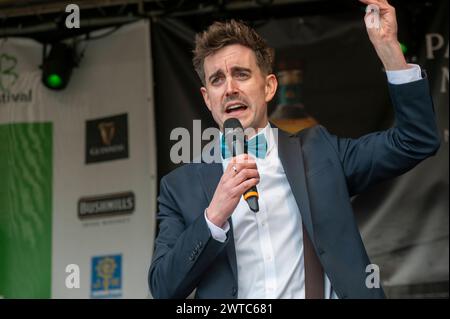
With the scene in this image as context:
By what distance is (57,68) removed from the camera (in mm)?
5199

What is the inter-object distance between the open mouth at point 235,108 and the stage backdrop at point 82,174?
103 inches

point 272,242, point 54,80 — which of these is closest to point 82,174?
point 54,80

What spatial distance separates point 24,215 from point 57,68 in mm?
1021

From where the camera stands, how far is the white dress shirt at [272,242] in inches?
86.7

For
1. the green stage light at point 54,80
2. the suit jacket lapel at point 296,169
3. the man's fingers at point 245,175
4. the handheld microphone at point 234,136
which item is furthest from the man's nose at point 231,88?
the green stage light at point 54,80

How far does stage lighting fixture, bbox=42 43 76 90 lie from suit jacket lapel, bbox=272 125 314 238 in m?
3.04

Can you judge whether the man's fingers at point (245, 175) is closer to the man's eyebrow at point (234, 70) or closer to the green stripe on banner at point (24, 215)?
the man's eyebrow at point (234, 70)

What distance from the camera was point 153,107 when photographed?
199 inches

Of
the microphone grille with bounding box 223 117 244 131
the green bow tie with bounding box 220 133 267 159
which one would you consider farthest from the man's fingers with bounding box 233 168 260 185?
the green bow tie with bounding box 220 133 267 159

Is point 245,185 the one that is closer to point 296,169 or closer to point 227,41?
point 296,169

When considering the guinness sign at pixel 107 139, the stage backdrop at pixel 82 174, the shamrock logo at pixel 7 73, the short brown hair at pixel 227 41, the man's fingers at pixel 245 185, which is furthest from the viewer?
the shamrock logo at pixel 7 73

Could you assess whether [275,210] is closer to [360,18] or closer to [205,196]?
[205,196]

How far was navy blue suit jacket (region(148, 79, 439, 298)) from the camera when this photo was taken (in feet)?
7.16

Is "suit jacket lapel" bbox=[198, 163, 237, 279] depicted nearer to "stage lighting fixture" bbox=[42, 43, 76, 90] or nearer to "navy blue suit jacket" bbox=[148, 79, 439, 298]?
"navy blue suit jacket" bbox=[148, 79, 439, 298]
